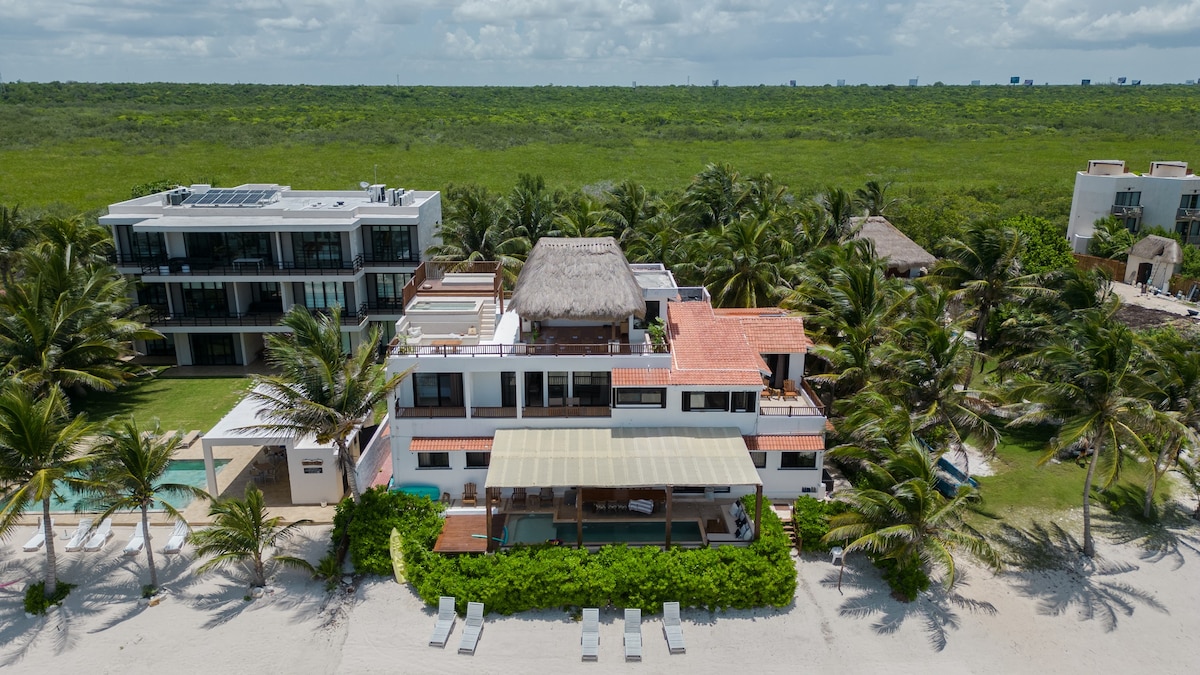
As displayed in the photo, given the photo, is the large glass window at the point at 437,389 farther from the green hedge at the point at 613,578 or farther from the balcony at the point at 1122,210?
the balcony at the point at 1122,210

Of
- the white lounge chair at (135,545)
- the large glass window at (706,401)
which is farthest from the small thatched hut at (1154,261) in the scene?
the white lounge chair at (135,545)

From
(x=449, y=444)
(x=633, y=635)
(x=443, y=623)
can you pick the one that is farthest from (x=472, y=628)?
(x=449, y=444)

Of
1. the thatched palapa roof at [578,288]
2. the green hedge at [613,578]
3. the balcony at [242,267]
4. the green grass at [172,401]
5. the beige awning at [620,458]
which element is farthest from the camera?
the balcony at [242,267]

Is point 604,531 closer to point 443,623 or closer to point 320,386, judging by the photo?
point 443,623

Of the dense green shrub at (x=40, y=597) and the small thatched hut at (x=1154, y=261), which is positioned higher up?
the small thatched hut at (x=1154, y=261)

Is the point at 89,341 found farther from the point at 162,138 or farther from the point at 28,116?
the point at 28,116

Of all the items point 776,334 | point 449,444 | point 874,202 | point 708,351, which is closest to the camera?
point 449,444

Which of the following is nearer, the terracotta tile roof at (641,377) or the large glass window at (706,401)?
the terracotta tile roof at (641,377)
